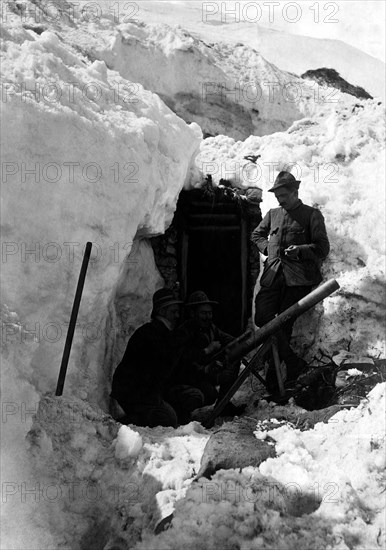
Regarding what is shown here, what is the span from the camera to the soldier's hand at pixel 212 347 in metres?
5.82

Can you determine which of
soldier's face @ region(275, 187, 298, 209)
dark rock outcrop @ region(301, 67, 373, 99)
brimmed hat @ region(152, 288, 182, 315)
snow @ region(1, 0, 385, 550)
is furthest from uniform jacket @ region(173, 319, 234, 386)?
dark rock outcrop @ region(301, 67, 373, 99)

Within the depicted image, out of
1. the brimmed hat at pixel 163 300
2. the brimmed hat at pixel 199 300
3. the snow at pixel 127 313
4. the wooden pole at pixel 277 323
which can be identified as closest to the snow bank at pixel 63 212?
the snow at pixel 127 313

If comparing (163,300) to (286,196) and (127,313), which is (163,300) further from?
(286,196)

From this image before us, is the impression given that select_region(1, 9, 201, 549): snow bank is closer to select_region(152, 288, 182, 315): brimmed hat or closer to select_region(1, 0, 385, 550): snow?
select_region(1, 0, 385, 550): snow

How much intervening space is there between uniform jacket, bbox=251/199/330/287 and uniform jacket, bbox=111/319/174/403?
3.65 ft

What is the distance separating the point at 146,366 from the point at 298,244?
1.67 metres

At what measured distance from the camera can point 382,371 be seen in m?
5.32

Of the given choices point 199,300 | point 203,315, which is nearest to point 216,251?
point 199,300

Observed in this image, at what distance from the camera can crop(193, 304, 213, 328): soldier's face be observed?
604 cm

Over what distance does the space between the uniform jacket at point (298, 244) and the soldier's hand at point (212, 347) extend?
669mm

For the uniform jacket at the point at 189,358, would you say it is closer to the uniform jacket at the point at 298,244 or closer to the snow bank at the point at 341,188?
the uniform jacket at the point at 298,244

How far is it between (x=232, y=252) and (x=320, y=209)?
3.69 feet

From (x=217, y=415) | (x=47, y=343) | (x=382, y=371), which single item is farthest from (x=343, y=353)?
(x=47, y=343)

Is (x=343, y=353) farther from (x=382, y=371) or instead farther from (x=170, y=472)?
(x=170, y=472)
